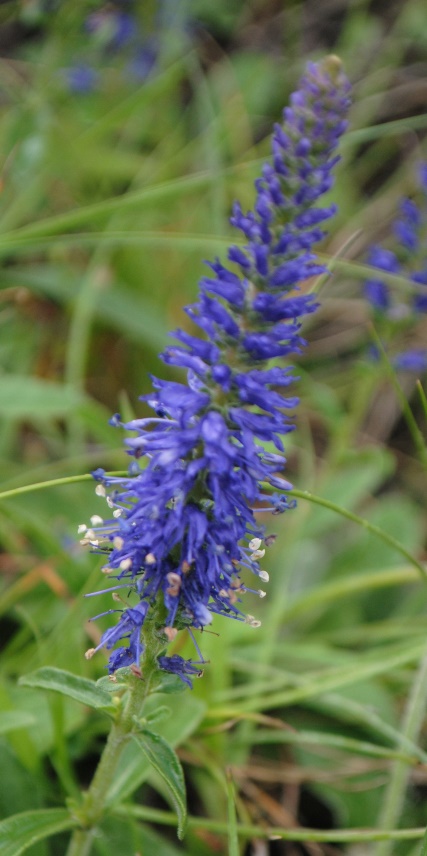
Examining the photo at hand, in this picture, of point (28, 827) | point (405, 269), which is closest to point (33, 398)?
point (28, 827)

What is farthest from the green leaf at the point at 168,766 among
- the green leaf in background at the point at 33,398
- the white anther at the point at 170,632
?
the green leaf in background at the point at 33,398

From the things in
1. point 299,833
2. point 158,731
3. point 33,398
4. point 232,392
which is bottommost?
point 299,833

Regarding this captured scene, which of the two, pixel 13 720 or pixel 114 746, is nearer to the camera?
pixel 114 746

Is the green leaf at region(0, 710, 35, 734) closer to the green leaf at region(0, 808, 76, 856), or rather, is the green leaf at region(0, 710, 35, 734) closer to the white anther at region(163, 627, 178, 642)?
the green leaf at region(0, 808, 76, 856)

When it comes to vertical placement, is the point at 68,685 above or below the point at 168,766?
above

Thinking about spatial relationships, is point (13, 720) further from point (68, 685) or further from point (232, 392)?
point (232, 392)

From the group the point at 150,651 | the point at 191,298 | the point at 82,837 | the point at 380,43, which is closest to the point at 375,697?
the point at 82,837
